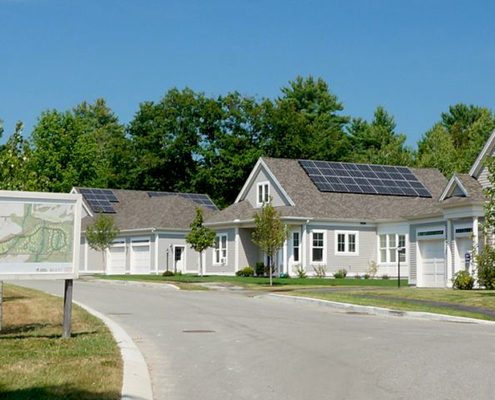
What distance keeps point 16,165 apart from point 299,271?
1055 inches

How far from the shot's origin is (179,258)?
60.9 metres

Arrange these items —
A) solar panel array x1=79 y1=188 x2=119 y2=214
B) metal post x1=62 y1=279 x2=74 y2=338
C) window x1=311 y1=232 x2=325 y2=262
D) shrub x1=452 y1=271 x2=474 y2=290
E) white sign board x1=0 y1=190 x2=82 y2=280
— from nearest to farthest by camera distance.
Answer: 1. white sign board x1=0 y1=190 x2=82 y2=280
2. metal post x1=62 y1=279 x2=74 y2=338
3. shrub x1=452 y1=271 x2=474 y2=290
4. window x1=311 y1=232 x2=325 y2=262
5. solar panel array x1=79 y1=188 x2=119 y2=214

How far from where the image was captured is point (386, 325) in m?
19.8

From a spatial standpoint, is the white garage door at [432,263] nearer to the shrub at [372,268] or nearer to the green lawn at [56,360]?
the shrub at [372,268]

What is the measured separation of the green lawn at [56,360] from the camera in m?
9.51

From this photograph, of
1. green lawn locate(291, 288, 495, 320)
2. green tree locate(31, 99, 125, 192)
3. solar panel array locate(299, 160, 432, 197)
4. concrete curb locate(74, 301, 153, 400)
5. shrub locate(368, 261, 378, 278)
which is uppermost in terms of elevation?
green tree locate(31, 99, 125, 192)

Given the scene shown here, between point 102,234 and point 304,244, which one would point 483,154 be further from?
point 102,234

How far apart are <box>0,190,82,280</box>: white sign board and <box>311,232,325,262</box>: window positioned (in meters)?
34.9

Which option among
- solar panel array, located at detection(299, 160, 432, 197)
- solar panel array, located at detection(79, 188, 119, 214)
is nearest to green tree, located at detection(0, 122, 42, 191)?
solar panel array, located at detection(299, 160, 432, 197)

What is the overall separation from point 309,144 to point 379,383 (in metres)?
71.3

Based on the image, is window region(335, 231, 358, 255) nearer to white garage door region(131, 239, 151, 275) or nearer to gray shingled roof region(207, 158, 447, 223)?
gray shingled roof region(207, 158, 447, 223)

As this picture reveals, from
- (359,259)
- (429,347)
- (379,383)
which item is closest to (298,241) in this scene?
(359,259)

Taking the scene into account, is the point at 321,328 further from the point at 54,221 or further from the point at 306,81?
the point at 306,81

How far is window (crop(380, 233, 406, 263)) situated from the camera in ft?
162
